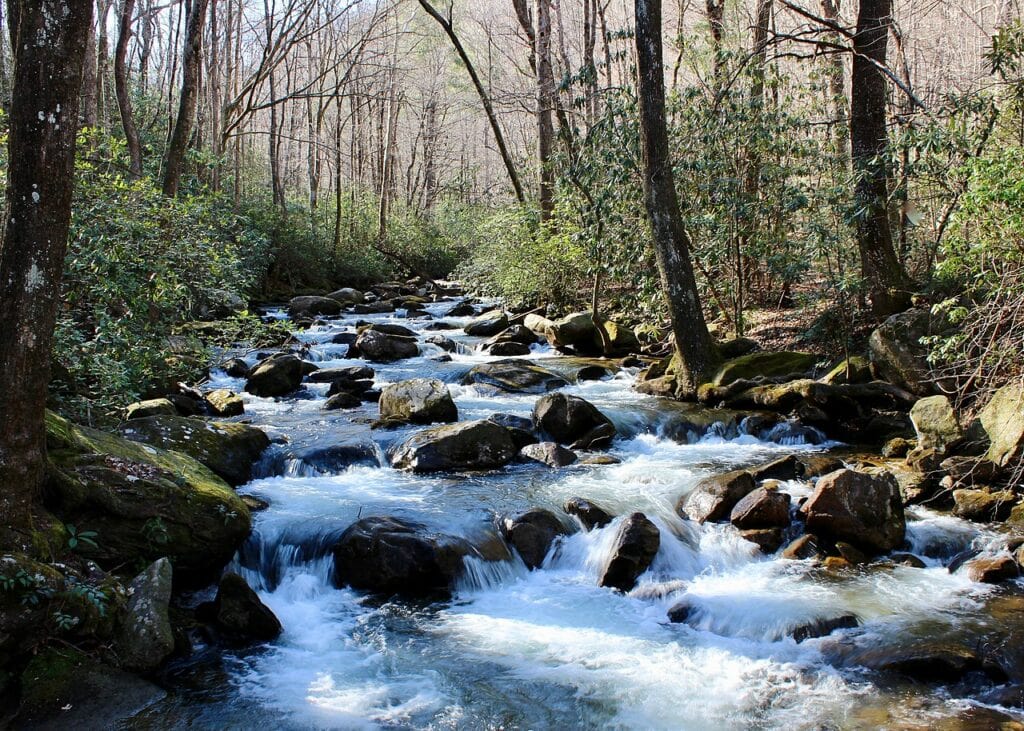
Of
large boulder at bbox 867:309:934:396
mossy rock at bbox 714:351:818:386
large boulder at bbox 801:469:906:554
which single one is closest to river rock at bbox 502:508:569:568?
large boulder at bbox 801:469:906:554

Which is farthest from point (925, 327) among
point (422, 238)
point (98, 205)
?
point (422, 238)

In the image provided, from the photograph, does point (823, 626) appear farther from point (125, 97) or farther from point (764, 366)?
point (125, 97)

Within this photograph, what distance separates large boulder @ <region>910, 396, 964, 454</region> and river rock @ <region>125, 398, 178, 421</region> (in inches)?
326

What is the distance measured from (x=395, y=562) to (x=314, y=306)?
616 inches

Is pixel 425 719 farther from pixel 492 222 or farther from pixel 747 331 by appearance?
pixel 492 222

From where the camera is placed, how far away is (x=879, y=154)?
34.2ft

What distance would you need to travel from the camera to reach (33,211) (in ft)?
14.6

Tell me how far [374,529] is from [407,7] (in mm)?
32187

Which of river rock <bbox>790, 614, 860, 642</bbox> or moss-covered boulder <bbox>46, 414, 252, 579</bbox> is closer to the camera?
moss-covered boulder <bbox>46, 414, 252, 579</bbox>

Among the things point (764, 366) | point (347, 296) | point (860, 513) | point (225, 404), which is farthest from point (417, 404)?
point (347, 296)

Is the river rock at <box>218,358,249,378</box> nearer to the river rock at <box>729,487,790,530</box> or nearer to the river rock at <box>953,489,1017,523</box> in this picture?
the river rock at <box>729,487,790,530</box>

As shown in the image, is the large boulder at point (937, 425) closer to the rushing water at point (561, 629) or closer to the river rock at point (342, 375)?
the rushing water at point (561, 629)

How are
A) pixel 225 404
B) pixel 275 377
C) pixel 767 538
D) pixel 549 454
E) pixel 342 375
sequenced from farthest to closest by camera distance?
pixel 342 375
pixel 275 377
pixel 225 404
pixel 549 454
pixel 767 538

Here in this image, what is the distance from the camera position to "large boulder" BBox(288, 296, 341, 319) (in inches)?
810
